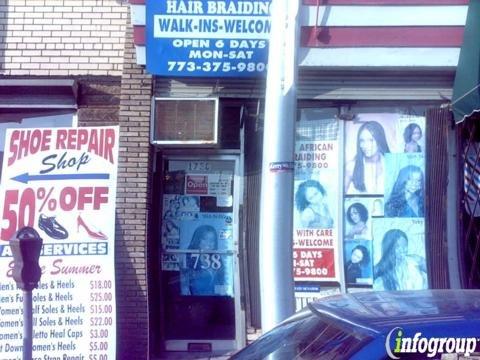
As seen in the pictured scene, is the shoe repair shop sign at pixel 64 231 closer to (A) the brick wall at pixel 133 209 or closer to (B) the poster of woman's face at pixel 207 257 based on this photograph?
(A) the brick wall at pixel 133 209

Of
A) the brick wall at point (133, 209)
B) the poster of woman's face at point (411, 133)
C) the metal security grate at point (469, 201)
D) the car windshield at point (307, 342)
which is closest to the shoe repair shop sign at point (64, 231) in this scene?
the brick wall at point (133, 209)

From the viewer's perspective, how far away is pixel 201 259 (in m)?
9.75

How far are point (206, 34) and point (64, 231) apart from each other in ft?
8.21

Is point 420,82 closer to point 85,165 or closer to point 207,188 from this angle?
point 207,188

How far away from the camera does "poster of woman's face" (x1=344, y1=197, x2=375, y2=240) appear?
9477 mm

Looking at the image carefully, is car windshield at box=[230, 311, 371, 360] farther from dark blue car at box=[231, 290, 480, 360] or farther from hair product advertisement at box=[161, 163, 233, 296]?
hair product advertisement at box=[161, 163, 233, 296]

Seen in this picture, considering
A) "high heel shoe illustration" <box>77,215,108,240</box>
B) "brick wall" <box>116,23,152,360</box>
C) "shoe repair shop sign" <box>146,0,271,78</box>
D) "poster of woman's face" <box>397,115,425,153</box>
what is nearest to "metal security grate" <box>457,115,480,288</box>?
"poster of woman's face" <box>397,115,425,153</box>

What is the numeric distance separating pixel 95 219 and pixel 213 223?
4.70 feet

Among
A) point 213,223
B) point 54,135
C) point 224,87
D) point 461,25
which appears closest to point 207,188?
point 213,223

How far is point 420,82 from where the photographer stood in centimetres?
949

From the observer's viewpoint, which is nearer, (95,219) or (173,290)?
(95,219)

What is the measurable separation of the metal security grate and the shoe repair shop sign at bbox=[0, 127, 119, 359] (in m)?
3.71

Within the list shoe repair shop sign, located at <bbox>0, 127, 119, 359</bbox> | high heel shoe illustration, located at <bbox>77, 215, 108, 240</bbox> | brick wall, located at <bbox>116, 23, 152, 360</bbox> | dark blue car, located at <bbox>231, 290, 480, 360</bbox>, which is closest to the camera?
dark blue car, located at <bbox>231, 290, 480, 360</bbox>

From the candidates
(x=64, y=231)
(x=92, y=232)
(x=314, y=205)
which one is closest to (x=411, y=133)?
(x=314, y=205)
